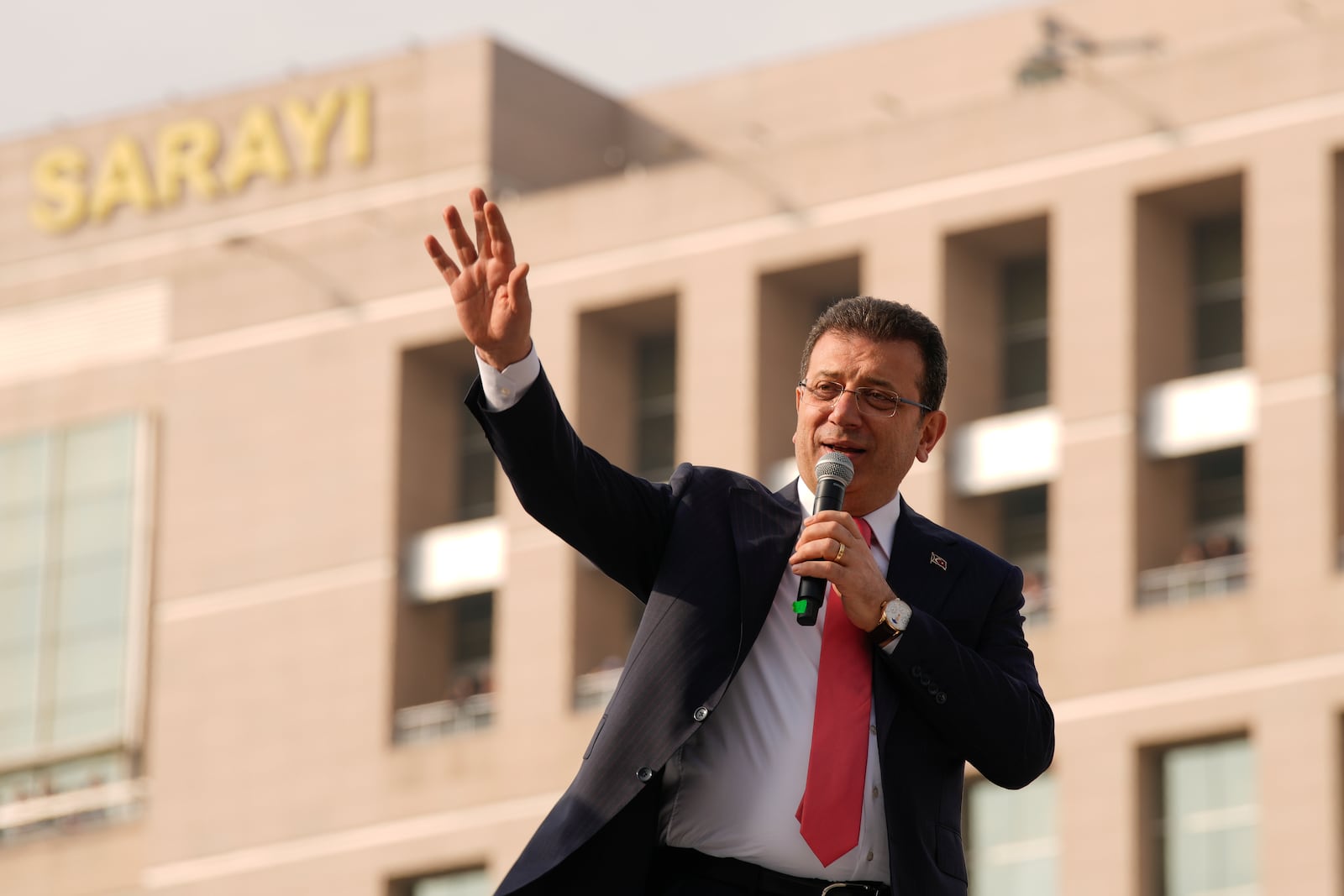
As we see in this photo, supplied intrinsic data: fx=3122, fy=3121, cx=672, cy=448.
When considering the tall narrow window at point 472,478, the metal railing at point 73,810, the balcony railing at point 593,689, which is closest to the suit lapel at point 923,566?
the balcony railing at point 593,689

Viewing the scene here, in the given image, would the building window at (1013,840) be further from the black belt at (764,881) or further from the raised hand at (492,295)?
the raised hand at (492,295)

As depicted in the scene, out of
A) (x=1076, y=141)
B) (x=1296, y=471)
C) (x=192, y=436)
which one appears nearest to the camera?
(x=1296, y=471)

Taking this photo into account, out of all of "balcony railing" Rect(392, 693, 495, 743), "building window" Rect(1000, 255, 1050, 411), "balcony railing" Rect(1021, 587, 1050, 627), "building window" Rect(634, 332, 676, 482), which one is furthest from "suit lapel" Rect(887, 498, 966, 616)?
"building window" Rect(634, 332, 676, 482)

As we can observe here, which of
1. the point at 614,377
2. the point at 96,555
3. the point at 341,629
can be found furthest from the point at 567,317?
the point at 96,555

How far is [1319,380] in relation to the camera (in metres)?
38.5

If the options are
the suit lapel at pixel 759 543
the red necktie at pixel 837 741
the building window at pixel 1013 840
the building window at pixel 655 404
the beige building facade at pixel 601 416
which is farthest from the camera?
the building window at pixel 655 404

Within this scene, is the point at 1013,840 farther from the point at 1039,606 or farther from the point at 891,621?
the point at 891,621

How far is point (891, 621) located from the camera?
7578mm

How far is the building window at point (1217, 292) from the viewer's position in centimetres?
4106

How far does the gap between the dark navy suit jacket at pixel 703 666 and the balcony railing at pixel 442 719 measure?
121 feet

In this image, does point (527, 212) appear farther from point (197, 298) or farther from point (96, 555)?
point (96, 555)

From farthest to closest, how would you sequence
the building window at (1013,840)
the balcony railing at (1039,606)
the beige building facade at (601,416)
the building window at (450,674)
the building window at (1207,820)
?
the building window at (450,674)
the balcony railing at (1039,606)
the building window at (1013,840)
the beige building facade at (601,416)
the building window at (1207,820)

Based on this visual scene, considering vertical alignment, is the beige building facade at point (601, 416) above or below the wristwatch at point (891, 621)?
above

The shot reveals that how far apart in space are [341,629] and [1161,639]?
516 inches
